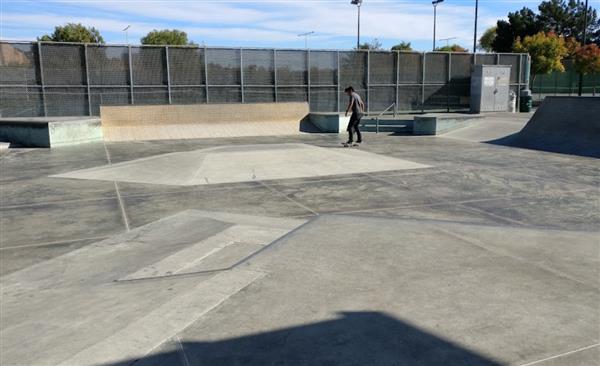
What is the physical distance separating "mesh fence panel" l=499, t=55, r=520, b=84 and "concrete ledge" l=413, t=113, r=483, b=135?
9246 millimetres

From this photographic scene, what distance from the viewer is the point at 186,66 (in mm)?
20297

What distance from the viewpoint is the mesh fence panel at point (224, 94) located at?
20812mm

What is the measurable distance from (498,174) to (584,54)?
44.7 m

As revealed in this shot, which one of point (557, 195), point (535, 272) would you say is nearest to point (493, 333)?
point (535, 272)

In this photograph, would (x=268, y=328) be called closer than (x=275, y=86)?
Yes

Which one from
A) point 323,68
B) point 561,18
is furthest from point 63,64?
point 561,18

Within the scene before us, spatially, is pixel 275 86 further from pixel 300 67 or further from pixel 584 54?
pixel 584 54

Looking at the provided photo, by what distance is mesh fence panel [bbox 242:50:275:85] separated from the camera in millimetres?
21094

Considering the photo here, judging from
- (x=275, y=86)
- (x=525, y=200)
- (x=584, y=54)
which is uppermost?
(x=584, y=54)

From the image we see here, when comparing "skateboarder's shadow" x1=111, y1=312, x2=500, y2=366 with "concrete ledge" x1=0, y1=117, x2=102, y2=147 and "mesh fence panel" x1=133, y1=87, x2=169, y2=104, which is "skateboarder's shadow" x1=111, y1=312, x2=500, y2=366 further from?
"mesh fence panel" x1=133, y1=87, x2=169, y2=104

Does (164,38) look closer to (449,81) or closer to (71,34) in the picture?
(71,34)

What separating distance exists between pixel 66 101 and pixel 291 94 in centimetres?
926

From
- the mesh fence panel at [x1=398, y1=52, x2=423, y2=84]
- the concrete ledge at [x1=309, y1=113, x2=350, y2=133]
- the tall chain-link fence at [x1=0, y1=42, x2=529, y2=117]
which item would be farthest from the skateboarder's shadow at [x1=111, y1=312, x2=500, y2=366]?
the mesh fence panel at [x1=398, y1=52, x2=423, y2=84]

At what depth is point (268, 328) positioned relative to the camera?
3.09 meters
